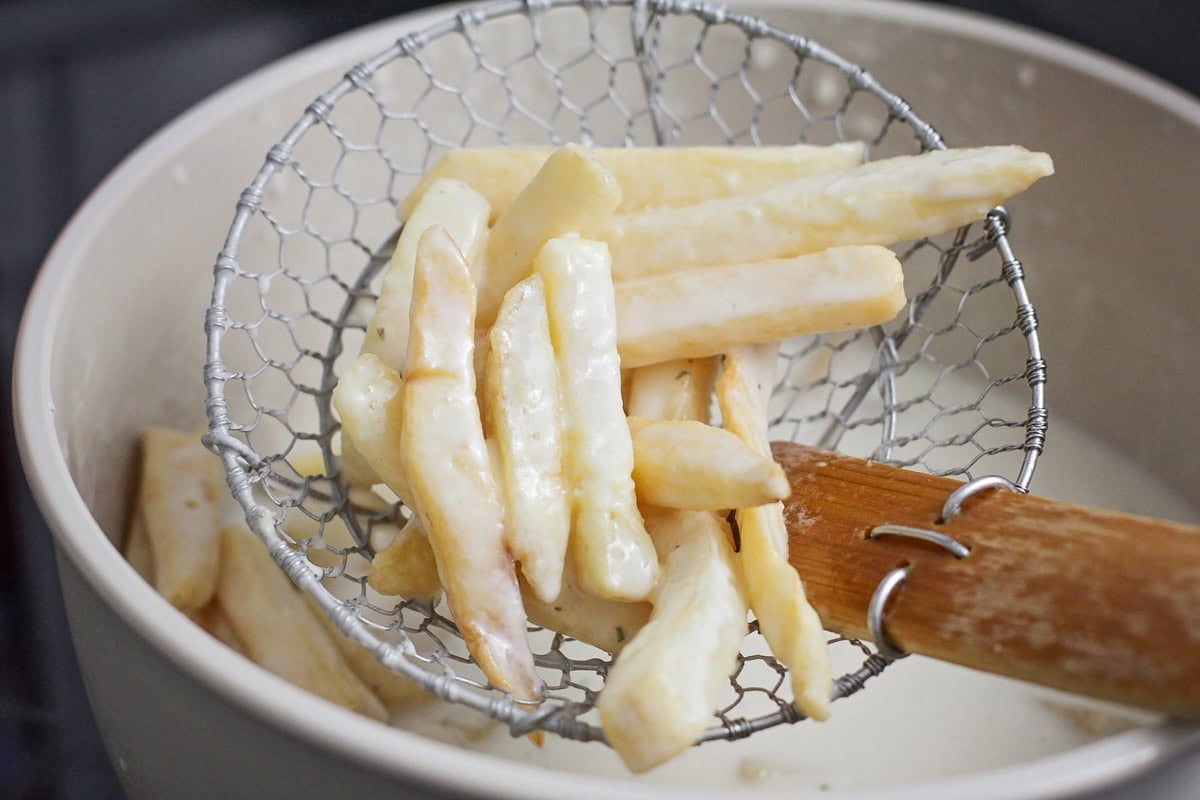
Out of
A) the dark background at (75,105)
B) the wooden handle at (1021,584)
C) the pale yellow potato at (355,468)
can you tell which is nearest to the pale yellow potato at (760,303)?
the wooden handle at (1021,584)

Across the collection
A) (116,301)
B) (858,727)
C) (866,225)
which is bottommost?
(858,727)

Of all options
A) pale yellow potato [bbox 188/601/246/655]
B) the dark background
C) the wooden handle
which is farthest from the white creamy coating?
the dark background

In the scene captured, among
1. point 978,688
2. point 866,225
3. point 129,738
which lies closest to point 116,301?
point 129,738

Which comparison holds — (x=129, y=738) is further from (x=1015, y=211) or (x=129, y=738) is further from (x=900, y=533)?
(x=1015, y=211)

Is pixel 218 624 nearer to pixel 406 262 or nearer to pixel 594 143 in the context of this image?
pixel 406 262

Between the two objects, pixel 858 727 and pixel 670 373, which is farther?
pixel 858 727

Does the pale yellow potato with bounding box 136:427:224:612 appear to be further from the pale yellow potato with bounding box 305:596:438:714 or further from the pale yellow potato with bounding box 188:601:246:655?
the pale yellow potato with bounding box 305:596:438:714
